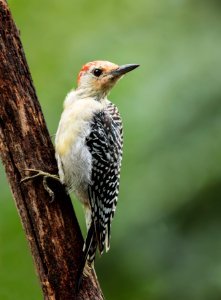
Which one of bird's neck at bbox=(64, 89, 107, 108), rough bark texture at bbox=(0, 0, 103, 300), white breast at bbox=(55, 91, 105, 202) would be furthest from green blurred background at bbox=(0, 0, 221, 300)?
rough bark texture at bbox=(0, 0, 103, 300)

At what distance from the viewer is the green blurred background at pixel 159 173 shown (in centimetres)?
547

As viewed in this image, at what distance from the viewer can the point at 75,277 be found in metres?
4.92

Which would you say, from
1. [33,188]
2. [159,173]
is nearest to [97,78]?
[159,173]

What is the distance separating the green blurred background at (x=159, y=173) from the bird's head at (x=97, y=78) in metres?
0.13

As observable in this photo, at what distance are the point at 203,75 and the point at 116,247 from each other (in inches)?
54.3

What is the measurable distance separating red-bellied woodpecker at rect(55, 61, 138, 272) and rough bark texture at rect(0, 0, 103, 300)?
354 millimetres

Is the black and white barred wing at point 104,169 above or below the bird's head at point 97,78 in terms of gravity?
below

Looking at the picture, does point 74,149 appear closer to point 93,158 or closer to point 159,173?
point 93,158

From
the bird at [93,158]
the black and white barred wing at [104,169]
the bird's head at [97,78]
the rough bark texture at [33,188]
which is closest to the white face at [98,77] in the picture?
the bird's head at [97,78]

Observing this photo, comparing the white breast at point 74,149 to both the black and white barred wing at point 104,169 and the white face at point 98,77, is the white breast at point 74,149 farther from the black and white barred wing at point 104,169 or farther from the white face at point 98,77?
the white face at point 98,77

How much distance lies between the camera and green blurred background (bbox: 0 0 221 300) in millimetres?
5469

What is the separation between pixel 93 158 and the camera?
562cm

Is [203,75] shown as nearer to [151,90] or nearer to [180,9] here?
[151,90]

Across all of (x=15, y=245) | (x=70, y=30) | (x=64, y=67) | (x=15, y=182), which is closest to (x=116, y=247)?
(x=15, y=245)
